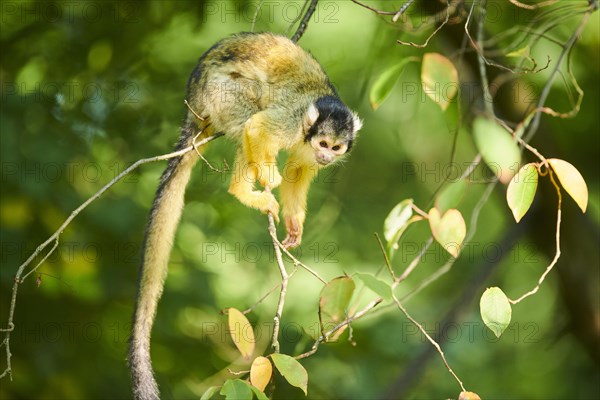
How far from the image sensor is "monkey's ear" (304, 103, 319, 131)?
3699 mm

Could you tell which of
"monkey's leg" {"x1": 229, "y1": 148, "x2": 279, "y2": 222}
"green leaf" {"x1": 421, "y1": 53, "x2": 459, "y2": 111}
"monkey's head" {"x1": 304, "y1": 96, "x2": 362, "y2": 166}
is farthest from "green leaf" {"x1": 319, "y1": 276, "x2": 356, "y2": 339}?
"monkey's head" {"x1": 304, "y1": 96, "x2": 362, "y2": 166}

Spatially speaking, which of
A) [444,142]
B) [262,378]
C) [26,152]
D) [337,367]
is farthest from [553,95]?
[262,378]

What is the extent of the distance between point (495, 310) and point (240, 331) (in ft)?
2.55

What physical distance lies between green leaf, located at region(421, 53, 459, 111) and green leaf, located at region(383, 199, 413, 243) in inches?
21.9

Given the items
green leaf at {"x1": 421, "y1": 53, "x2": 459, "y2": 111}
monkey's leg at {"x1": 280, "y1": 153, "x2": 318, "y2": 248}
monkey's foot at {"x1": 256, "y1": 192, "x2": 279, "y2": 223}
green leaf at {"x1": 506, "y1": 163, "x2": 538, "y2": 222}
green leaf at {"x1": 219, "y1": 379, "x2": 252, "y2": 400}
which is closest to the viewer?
green leaf at {"x1": 219, "y1": 379, "x2": 252, "y2": 400}

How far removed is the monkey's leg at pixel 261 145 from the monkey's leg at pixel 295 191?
325 millimetres

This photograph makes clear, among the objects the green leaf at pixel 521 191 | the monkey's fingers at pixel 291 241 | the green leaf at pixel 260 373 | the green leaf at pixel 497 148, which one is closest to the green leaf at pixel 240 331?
the green leaf at pixel 260 373

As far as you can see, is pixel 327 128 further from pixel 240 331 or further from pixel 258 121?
pixel 240 331

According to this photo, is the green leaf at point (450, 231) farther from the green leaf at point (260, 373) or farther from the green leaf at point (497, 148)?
the green leaf at point (260, 373)

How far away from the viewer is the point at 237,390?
1883 millimetres

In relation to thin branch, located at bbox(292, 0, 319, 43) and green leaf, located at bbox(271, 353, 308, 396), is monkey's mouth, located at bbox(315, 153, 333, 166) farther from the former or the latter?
green leaf, located at bbox(271, 353, 308, 396)

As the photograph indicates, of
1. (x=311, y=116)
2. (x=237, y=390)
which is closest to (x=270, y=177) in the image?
(x=311, y=116)

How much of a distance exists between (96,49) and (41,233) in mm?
1223

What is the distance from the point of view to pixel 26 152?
4219 mm
